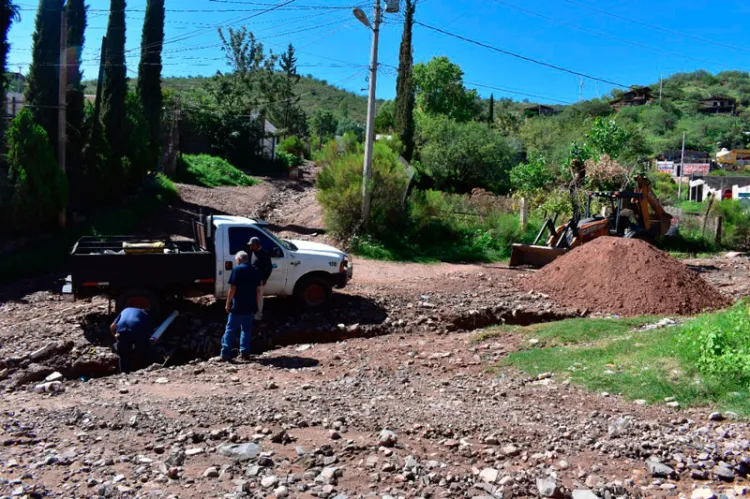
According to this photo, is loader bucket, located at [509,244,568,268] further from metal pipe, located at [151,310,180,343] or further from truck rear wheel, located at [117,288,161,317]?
truck rear wheel, located at [117,288,161,317]

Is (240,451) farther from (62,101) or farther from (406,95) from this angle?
(406,95)

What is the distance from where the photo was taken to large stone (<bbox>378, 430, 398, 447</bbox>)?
610 centimetres

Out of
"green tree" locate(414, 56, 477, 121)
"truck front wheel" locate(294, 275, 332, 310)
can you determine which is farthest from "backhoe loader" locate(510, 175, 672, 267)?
"green tree" locate(414, 56, 477, 121)

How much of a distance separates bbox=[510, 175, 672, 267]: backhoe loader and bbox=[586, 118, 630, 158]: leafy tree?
7390 millimetres

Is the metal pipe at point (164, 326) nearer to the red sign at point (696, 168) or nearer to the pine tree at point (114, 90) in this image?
the pine tree at point (114, 90)

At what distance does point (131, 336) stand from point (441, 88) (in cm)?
6065

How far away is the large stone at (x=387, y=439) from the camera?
6.10 metres

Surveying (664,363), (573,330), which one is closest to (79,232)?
(573,330)

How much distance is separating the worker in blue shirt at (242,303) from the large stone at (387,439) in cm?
435

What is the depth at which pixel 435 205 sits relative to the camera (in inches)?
A: 863

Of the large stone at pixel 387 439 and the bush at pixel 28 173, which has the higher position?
the bush at pixel 28 173

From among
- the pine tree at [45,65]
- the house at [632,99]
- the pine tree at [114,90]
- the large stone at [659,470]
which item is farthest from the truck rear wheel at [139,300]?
the house at [632,99]

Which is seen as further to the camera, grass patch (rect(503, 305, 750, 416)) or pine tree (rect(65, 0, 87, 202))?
pine tree (rect(65, 0, 87, 202))

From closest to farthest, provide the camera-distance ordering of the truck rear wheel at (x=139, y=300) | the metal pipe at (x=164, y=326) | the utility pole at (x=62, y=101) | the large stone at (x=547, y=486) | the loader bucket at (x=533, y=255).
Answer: the large stone at (x=547, y=486)
the metal pipe at (x=164, y=326)
the truck rear wheel at (x=139, y=300)
the loader bucket at (x=533, y=255)
the utility pole at (x=62, y=101)
